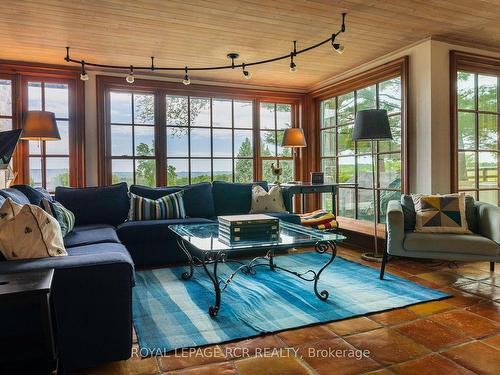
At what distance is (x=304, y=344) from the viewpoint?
2.05 metres

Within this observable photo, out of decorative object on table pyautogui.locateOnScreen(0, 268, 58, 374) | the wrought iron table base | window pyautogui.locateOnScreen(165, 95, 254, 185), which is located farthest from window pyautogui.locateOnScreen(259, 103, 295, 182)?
decorative object on table pyautogui.locateOnScreen(0, 268, 58, 374)

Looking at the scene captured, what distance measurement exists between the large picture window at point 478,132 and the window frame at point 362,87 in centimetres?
51

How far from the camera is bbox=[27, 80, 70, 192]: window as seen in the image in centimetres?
449

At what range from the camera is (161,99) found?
505 centimetres

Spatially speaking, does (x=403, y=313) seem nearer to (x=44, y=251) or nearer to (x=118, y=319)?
→ (x=118, y=319)

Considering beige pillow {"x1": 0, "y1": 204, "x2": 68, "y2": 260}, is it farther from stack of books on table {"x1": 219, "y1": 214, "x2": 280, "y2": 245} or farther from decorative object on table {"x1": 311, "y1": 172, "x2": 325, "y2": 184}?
decorative object on table {"x1": 311, "y1": 172, "x2": 325, "y2": 184}

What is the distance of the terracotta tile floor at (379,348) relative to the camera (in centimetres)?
180

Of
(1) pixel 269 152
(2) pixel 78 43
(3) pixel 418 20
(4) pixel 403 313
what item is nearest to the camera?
(4) pixel 403 313

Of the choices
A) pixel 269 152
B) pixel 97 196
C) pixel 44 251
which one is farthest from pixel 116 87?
pixel 44 251

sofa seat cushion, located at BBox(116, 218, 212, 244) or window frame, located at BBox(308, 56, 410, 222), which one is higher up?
window frame, located at BBox(308, 56, 410, 222)

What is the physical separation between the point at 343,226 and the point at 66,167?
3668mm

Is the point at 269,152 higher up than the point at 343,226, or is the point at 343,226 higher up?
the point at 269,152

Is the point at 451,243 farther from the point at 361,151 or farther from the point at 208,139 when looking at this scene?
the point at 208,139

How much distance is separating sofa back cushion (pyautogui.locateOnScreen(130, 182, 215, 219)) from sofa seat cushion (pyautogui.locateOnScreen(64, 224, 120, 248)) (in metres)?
0.71
